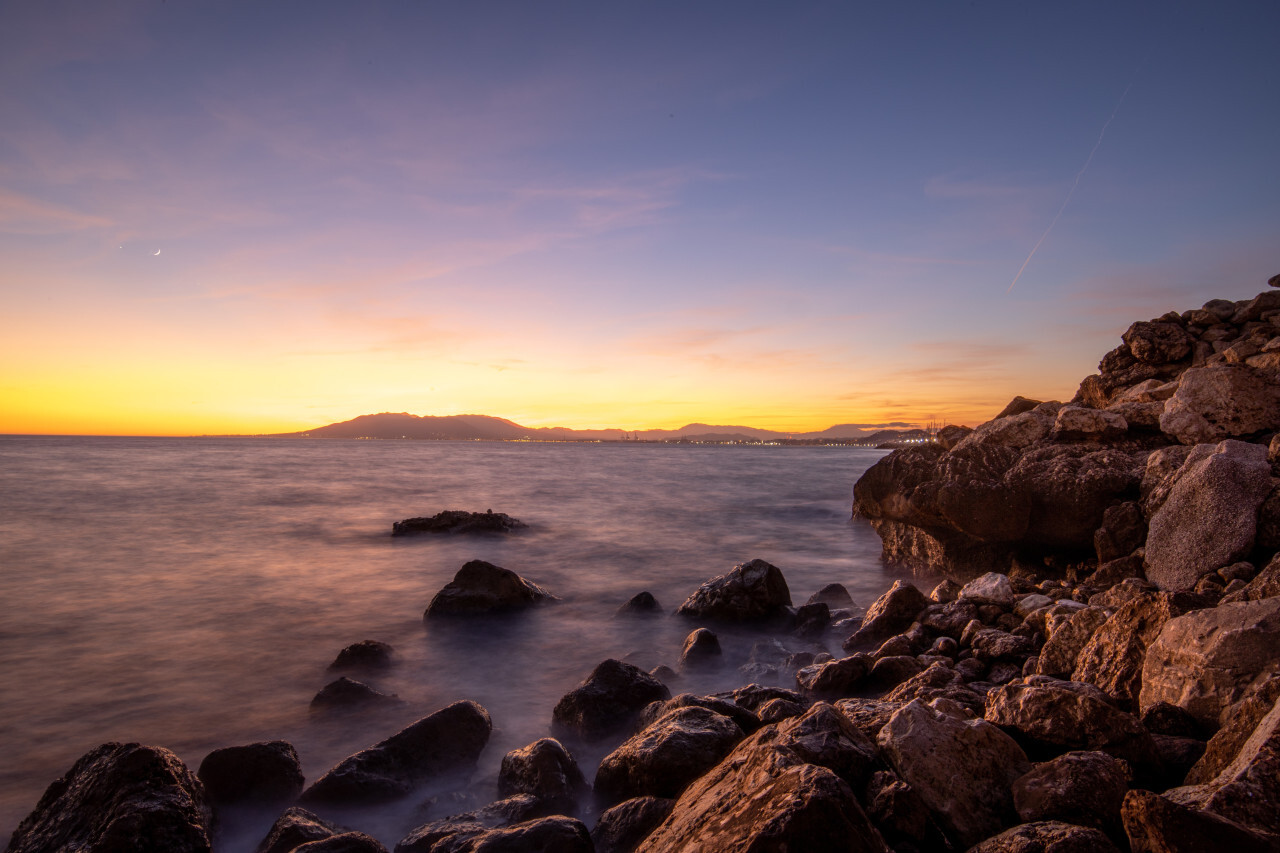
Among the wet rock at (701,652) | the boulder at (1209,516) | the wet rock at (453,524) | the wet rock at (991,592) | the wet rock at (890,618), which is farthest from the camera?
the wet rock at (453,524)

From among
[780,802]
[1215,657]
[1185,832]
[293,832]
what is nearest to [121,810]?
[293,832]

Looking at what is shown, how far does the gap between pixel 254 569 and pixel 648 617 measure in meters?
8.13

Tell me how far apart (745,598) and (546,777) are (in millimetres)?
4300

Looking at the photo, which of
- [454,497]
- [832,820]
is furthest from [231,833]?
[454,497]

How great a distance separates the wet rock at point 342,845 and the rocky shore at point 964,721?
0.06ft

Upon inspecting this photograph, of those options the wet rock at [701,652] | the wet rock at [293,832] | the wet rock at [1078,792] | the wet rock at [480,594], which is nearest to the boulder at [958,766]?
the wet rock at [1078,792]

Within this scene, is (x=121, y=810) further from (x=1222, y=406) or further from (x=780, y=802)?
(x=1222, y=406)

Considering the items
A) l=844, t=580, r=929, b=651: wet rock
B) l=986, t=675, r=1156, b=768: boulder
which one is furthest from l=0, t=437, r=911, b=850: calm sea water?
l=986, t=675, r=1156, b=768: boulder

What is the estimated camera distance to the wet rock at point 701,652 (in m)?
6.62

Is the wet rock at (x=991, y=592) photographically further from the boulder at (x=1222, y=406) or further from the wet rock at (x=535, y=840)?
the wet rock at (x=535, y=840)

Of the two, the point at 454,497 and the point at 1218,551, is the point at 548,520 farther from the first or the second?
the point at 1218,551

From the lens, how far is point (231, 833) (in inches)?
150

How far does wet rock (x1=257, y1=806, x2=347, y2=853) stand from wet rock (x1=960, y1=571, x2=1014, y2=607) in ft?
17.5

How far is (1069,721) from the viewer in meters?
2.88
